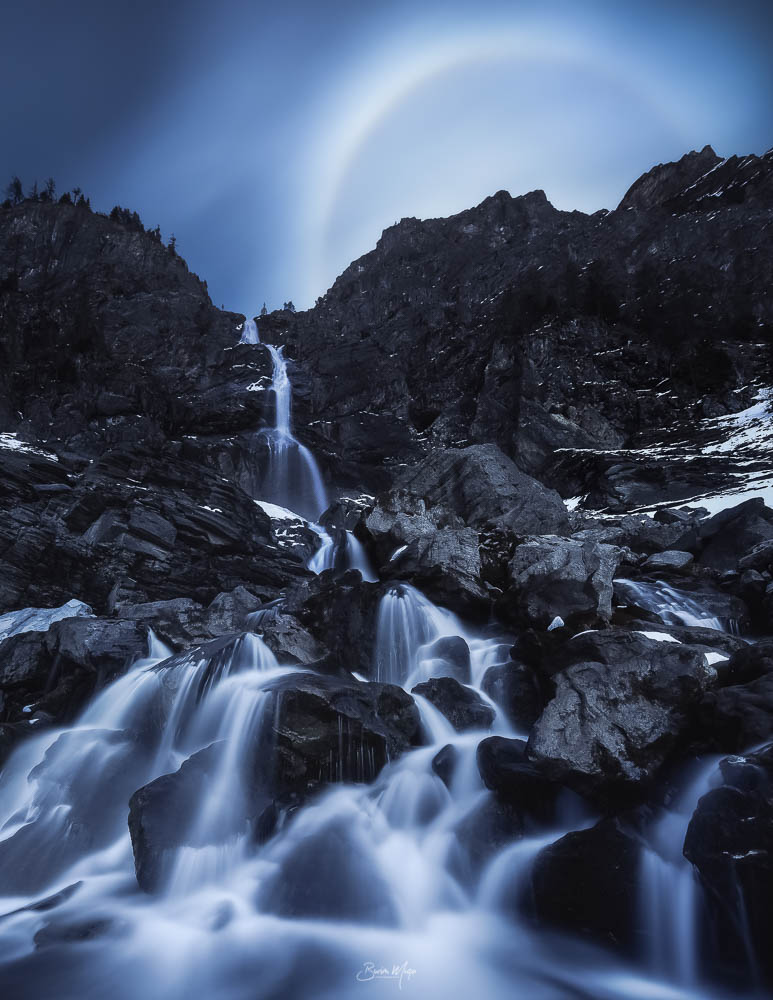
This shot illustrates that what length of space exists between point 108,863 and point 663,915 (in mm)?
8353

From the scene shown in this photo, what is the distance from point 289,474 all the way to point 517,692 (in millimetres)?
33445

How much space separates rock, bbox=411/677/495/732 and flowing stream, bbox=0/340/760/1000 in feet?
0.64

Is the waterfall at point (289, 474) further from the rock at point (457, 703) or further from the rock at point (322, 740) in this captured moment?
the rock at point (322, 740)

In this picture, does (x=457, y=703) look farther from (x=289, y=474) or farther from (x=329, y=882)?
(x=289, y=474)

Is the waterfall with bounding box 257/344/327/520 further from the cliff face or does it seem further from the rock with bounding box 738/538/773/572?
the rock with bounding box 738/538/773/572

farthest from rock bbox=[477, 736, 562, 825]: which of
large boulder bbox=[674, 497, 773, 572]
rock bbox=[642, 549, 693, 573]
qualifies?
large boulder bbox=[674, 497, 773, 572]

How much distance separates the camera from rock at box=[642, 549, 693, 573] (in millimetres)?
19494

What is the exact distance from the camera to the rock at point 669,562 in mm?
19494

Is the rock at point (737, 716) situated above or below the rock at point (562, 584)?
Result: below

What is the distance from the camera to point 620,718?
26.9ft

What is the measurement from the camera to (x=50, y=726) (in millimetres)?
13555

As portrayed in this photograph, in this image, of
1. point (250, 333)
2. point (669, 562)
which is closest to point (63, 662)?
point (669, 562)

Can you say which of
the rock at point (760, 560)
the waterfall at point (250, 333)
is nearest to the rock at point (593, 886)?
the rock at point (760, 560)

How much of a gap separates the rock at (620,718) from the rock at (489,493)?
512 inches
